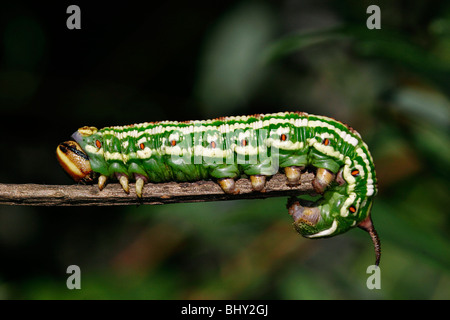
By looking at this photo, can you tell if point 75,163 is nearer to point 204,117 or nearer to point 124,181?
point 124,181

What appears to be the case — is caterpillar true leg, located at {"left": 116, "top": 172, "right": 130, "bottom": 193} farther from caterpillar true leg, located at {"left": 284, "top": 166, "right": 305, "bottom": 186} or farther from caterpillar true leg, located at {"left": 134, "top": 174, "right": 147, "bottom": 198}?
caterpillar true leg, located at {"left": 284, "top": 166, "right": 305, "bottom": 186}

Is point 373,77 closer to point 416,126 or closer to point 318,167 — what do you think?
point 416,126

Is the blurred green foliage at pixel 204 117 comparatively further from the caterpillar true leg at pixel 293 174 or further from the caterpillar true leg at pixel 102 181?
Answer: the caterpillar true leg at pixel 102 181

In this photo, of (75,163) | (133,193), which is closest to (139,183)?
(133,193)

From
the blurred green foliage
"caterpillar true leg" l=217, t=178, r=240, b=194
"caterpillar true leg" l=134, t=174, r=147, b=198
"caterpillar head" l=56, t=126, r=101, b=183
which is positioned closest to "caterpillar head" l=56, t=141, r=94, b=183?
"caterpillar head" l=56, t=126, r=101, b=183

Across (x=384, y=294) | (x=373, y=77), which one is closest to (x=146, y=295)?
(x=384, y=294)

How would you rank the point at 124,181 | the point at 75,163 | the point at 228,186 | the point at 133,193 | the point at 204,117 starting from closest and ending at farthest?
the point at 228,186 < the point at 133,193 < the point at 124,181 < the point at 75,163 < the point at 204,117
